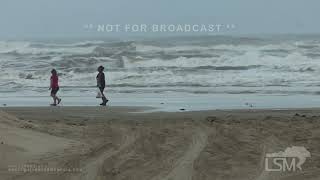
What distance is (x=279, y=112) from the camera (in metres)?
14.6

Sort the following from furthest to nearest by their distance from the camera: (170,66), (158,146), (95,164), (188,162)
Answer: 1. (170,66)
2. (158,146)
3. (188,162)
4. (95,164)

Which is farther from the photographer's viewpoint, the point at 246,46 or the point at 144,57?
the point at 246,46

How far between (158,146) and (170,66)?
2667 centimetres

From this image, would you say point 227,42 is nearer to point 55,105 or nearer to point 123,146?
point 55,105

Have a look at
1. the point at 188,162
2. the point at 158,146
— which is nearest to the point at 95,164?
the point at 188,162

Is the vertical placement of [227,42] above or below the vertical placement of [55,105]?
above

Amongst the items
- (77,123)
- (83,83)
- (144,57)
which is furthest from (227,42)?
(77,123)

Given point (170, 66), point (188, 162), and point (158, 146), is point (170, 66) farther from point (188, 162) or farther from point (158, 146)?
point (188, 162)

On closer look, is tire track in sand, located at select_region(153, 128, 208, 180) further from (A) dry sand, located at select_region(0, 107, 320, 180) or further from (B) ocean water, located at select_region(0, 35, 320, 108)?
(B) ocean water, located at select_region(0, 35, 320, 108)

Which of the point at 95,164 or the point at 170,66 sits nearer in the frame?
the point at 95,164

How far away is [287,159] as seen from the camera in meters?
7.58

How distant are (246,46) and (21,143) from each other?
37779mm

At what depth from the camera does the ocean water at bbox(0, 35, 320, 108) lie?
24.1 m

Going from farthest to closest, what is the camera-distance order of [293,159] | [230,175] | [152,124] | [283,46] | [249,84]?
[283,46] < [249,84] < [152,124] < [293,159] < [230,175]
